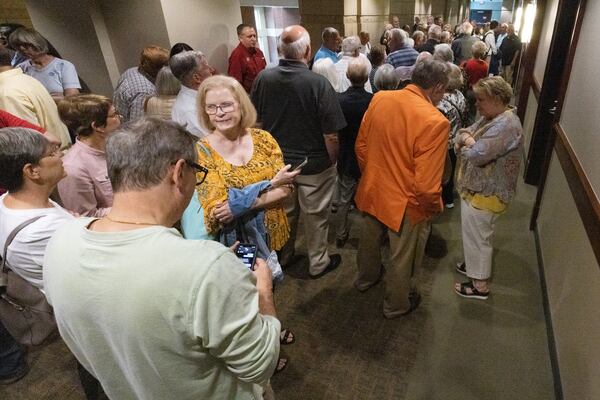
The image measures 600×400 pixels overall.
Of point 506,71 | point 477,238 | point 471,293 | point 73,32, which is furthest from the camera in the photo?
point 506,71

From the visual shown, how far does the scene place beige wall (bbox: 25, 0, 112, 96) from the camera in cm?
398

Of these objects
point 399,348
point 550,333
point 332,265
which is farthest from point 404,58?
point 399,348

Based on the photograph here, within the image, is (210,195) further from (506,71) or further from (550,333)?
(506,71)

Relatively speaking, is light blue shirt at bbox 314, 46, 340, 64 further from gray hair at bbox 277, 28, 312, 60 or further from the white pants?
the white pants

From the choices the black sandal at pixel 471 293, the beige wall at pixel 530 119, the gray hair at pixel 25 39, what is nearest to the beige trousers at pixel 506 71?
the beige wall at pixel 530 119

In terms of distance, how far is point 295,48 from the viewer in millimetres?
2250

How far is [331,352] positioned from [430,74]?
168 cm

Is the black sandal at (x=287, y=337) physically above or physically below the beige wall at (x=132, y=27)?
below

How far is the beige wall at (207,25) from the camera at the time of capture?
12.2ft

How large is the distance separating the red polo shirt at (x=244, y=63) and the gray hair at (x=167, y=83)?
1848 mm

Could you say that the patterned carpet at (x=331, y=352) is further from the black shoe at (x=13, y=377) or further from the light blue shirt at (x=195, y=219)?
the light blue shirt at (x=195, y=219)

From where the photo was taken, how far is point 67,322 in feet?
2.68

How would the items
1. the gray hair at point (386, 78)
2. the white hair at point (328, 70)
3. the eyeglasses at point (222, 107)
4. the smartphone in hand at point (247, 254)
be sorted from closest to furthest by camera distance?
the smartphone in hand at point (247, 254) → the eyeglasses at point (222, 107) → the gray hair at point (386, 78) → the white hair at point (328, 70)

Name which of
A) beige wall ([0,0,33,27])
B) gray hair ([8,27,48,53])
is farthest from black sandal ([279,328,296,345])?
beige wall ([0,0,33,27])
